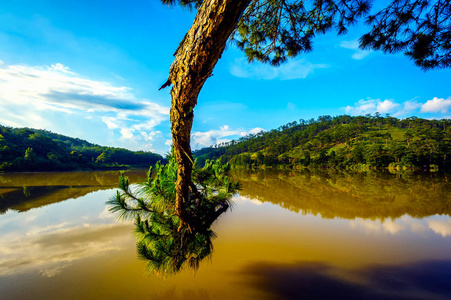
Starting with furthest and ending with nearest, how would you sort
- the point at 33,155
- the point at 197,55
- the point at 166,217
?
the point at 33,155, the point at 166,217, the point at 197,55

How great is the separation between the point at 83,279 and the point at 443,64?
29.4ft

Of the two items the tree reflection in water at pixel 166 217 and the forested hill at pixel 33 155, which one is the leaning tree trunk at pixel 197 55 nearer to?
the tree reflection in water at pixel 166 217

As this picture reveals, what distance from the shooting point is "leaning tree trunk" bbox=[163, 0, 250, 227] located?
1.17m

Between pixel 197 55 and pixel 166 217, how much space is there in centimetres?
222

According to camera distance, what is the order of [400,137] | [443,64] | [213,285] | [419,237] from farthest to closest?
[400,137], [419,237], [213,285], [443,64]

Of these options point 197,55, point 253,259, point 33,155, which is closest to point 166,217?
point 197,55

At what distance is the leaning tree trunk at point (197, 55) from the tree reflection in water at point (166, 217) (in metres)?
1.20

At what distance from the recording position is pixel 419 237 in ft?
22.2

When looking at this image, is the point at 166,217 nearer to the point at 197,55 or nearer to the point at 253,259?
the point at 197,55

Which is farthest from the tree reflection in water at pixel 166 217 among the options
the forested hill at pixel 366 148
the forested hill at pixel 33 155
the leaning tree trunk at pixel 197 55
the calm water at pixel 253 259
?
the forested hill at pixel 33 155

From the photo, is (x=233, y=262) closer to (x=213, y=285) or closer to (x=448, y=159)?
(x=213, y=285)

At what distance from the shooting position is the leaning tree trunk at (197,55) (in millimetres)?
1175

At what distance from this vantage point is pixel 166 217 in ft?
8.68

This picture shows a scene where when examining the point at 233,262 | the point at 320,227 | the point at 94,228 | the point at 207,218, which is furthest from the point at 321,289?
the point at 94,228
